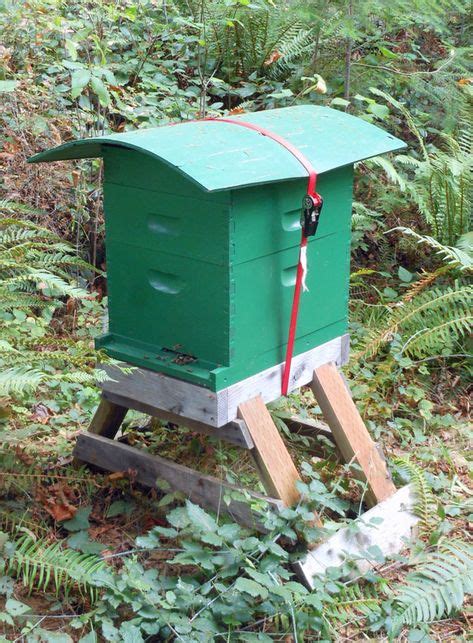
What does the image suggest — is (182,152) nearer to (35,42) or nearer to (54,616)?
(54,616)

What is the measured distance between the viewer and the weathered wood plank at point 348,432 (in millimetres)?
3059

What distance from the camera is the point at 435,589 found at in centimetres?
271

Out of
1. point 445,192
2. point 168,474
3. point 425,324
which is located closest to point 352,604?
point 168,474

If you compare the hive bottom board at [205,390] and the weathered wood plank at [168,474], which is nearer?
the hive bottom board at [205,390]

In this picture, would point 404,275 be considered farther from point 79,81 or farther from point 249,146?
point 249,146

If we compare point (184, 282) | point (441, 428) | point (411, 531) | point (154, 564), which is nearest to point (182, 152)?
point (184, 282)

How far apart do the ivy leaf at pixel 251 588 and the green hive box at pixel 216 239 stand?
61 centimetres

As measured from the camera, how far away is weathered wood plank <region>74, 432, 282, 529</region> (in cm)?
276

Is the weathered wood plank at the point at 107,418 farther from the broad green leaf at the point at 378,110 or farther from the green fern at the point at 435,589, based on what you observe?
the broad green leaf at the point at 378,110

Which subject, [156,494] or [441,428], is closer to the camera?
[156,494]

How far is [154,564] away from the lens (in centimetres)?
279

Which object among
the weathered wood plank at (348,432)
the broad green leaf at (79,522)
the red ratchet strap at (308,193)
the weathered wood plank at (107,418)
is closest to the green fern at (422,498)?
the weathered wood plank at (348,432)

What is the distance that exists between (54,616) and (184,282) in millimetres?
1135

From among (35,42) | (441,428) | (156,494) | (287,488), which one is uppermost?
(35,42)
